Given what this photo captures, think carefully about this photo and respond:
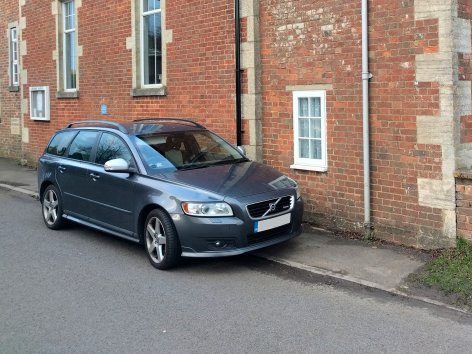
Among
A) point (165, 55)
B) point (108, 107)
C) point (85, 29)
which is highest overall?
point (85, 29)

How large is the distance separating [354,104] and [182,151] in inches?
94.0

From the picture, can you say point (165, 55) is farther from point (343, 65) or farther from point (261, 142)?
point (343, 65)

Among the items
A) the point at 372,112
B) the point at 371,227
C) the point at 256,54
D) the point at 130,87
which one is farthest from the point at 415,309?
the point at 130,87

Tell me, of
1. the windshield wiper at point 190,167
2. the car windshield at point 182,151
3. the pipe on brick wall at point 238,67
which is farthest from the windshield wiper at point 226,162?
the pipe on brick wall at point 238,67

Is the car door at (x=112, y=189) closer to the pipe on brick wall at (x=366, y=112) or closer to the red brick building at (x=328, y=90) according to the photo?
the red brick building at (x=328, y=90)

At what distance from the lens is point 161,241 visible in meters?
6.37

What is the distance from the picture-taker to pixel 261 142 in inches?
353

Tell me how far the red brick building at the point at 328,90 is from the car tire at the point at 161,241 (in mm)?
2673

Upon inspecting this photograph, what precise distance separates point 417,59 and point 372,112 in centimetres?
90

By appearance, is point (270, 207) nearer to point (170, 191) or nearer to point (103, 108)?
point (170, 191)

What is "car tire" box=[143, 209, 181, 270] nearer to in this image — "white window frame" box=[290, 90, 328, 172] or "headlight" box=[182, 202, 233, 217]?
"headlight" box=[182, 202, 233, 217]

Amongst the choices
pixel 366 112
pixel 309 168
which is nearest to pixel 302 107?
pixel 309 168

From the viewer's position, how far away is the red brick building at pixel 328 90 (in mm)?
6629

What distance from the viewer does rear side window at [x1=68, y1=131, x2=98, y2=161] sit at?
26.0 feet
